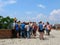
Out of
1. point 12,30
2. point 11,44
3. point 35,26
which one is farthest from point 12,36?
point 11,44

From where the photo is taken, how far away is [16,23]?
69.2 feet

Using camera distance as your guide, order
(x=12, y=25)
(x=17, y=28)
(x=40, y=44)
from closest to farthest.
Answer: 1. (x=40, y=44)
2. (x=17, y=28)
3. (x=12, y=25)

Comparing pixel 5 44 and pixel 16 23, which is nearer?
pixel 5 44

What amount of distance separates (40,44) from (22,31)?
5424 millimetres

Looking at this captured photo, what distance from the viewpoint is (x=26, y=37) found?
2166 centimetres

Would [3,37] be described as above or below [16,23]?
below

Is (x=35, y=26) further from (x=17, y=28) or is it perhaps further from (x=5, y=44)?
(x=5, y=44)

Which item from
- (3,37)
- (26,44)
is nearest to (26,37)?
(3,37)

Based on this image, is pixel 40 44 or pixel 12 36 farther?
pixel 12 36

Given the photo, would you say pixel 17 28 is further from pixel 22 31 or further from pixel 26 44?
pixel 26 44

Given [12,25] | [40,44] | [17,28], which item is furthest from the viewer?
Answer: [12,25]

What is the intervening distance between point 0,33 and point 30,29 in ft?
9.48

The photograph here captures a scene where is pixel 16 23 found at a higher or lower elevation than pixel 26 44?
higher

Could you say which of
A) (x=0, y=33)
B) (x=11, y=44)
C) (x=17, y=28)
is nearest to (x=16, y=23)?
(x=17, y=28)
